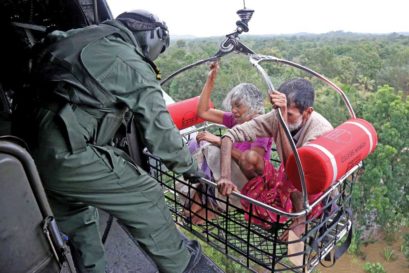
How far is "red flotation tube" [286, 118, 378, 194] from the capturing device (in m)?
1.45

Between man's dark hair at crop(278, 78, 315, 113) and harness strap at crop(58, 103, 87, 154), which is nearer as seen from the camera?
harness strap at crop(58, 103, 87, 154)

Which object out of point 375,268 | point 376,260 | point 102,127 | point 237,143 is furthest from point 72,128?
point 376,260

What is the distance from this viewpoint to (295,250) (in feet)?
5.15

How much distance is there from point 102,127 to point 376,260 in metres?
22.6

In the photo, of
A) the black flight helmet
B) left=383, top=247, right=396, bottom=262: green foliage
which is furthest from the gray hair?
left=383, top=247, right=396, bottom=262: green foliage

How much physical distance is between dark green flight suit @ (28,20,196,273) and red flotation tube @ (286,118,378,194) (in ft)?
1.68

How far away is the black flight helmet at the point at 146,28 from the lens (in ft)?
5.70

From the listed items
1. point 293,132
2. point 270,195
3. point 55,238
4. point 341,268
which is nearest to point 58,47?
point 55,238

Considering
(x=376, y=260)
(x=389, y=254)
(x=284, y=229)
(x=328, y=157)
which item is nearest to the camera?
(x=328, y=157)

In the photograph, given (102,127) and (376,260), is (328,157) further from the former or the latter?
(376,260)

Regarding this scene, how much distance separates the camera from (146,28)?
68.7 inches

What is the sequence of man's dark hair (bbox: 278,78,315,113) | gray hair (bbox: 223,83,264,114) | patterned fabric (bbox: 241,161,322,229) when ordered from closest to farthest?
patterned fabric (bbox: 241,161,322,229), man's dark hair (bbox: 278,78,315,113), gray hair (bbox: 223,83,264,114)

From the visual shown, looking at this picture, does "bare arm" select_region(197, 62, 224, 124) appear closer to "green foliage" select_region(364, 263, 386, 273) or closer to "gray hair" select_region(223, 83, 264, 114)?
"gray hair" select_region(223, 83, 264, 114)

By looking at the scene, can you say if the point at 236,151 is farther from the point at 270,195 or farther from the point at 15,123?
the point at 15,123
